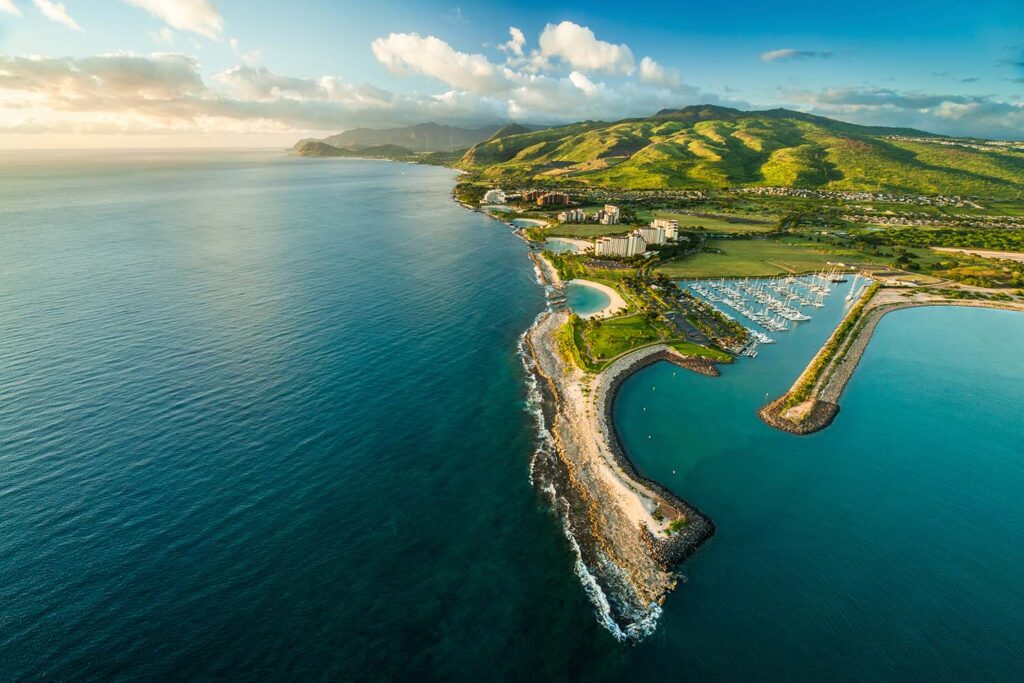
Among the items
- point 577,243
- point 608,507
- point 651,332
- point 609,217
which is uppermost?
point 609,217

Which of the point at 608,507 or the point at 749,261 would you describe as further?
the point at 749,261

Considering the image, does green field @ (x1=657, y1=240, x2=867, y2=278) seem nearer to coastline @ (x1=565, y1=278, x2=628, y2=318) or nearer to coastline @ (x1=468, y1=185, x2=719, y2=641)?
coastline @ (x1=565, y1=278, x2=628, y2=318)

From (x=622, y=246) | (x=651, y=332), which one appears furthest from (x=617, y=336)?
(x=622, y=246)

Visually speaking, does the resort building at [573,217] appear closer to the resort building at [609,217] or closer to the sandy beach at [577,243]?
the resort building at [609,217]

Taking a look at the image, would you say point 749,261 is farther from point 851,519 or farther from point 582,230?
point 851,519

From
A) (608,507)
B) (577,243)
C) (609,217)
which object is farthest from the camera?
(609,217)

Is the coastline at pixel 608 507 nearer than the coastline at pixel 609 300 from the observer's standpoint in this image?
Yes

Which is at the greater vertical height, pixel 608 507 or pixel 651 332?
pixel 651 332

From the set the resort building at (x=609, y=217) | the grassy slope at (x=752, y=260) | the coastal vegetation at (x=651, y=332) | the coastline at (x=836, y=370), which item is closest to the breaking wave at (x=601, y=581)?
the coastal vegetation at (x=651, y=332)
